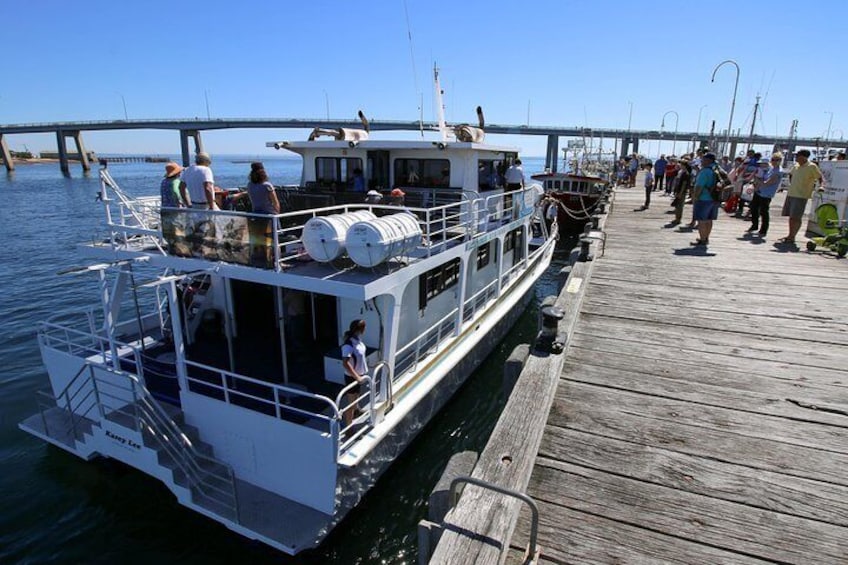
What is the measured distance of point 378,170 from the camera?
459 inches

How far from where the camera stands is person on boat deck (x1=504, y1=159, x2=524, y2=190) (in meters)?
13.0

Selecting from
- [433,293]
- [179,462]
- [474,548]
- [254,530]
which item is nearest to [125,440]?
[179,462]

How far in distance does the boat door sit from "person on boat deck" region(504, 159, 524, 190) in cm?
348

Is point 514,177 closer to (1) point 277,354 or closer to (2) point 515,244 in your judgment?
(2) point 515,244

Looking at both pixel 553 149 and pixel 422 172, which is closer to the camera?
pixel 422 172

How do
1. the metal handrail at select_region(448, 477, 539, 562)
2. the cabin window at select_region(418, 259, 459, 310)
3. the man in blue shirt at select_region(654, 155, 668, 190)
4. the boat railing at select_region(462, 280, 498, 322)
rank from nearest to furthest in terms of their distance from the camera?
the metal handrail at select_region(448, 477, 539, 562) → the cabin window at select_region(418, 259, 459, 310) → the boat railing at select_region(462, 280, 498, 322) → the man in blue shirt at select_region(654, 155, 668, 190)

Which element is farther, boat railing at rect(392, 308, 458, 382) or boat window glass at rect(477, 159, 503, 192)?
boat window glass at rect(477, 159, 503, 192)

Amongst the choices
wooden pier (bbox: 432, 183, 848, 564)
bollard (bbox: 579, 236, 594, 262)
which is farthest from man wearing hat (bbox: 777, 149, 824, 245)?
bollard (bbox: 579, 236, 594, 262)

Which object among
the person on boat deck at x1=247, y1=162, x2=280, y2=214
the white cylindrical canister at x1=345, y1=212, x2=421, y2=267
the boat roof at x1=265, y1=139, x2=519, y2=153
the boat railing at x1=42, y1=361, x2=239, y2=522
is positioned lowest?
the boat railing at x1=42, y1=361, x2=239, y2=522

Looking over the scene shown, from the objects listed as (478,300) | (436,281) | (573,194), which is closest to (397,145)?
(436,281)

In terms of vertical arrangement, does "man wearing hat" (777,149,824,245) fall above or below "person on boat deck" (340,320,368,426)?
above

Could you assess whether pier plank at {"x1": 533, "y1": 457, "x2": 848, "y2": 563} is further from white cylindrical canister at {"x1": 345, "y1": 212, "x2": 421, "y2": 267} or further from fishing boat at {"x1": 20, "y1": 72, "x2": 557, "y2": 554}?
white cylindrical canister at {"x1": 345, "y1": 212, "x2": 421, "y2": 267}

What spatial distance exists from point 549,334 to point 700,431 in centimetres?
152

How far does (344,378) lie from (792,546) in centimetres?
616
